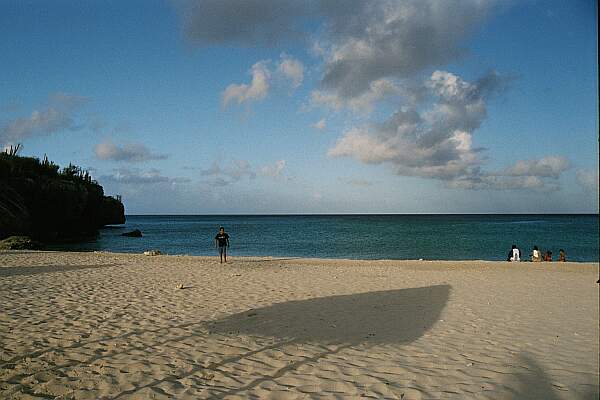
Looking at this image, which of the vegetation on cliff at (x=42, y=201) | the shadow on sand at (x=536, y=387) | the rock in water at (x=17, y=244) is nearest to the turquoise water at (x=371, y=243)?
the vegetation on cliff at (x=42, y=201)

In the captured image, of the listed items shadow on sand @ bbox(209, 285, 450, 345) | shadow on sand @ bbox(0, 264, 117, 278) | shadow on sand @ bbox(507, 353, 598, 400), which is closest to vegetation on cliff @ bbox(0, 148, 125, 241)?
shadow on sand @ bbox(0, 264, 117, 278)

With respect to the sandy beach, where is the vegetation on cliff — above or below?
above

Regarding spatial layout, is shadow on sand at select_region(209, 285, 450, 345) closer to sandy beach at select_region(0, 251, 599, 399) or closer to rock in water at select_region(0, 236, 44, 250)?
sandy beach at select_region(0, 251, 599, 399)

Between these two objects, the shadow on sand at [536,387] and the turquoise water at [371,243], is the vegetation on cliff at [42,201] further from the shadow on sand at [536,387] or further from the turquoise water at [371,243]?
the shadow on sand at [536,387]

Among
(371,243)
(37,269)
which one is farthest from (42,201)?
(371,243)

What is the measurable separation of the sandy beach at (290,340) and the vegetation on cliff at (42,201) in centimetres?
2776

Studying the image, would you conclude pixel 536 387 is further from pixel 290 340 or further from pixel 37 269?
pixel 37 269

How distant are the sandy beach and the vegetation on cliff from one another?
91.1 ft

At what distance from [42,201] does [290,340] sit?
145 feet

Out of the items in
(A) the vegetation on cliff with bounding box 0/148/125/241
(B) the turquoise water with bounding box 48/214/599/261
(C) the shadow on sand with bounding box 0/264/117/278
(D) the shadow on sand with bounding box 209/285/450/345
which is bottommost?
(B) the turquoise water with bounding box 48/214/599/261

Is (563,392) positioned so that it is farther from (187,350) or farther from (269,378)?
(187,350)

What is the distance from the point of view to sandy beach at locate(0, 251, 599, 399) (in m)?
4.88

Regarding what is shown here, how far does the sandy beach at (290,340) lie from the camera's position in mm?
4875

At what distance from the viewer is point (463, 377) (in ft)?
17.5
